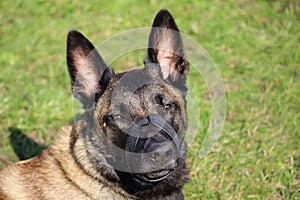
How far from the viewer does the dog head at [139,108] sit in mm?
4453

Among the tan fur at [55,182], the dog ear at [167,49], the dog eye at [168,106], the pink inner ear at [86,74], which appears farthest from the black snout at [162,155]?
the pink inner ear at [86,74]

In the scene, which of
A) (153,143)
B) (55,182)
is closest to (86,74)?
(55,182)

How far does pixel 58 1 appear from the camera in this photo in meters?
→ 10.0

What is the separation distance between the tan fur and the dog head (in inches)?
6.4

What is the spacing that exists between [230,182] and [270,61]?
2.85 meters

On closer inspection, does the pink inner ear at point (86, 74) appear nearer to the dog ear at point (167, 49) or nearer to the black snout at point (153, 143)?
the dog ear at point (167, 49)

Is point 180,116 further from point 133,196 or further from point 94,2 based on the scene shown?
point 94,2

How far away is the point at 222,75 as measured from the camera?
8.09m

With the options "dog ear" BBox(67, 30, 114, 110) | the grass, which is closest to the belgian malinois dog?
"dog ear" BBox(67, 30, 114, 110)

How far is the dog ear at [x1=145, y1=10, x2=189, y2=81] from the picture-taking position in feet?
16.5

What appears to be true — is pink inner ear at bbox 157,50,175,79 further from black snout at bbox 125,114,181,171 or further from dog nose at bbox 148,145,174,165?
dog nose at bbox 148,145,174,165

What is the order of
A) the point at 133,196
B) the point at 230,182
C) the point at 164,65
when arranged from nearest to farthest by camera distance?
the point at 133,196 → the point at 164,65 → the point at 230,182

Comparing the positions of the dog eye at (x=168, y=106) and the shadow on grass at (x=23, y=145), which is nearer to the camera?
the dog eye at (x=168, y=106)

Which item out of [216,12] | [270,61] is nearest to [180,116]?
[270,61]
